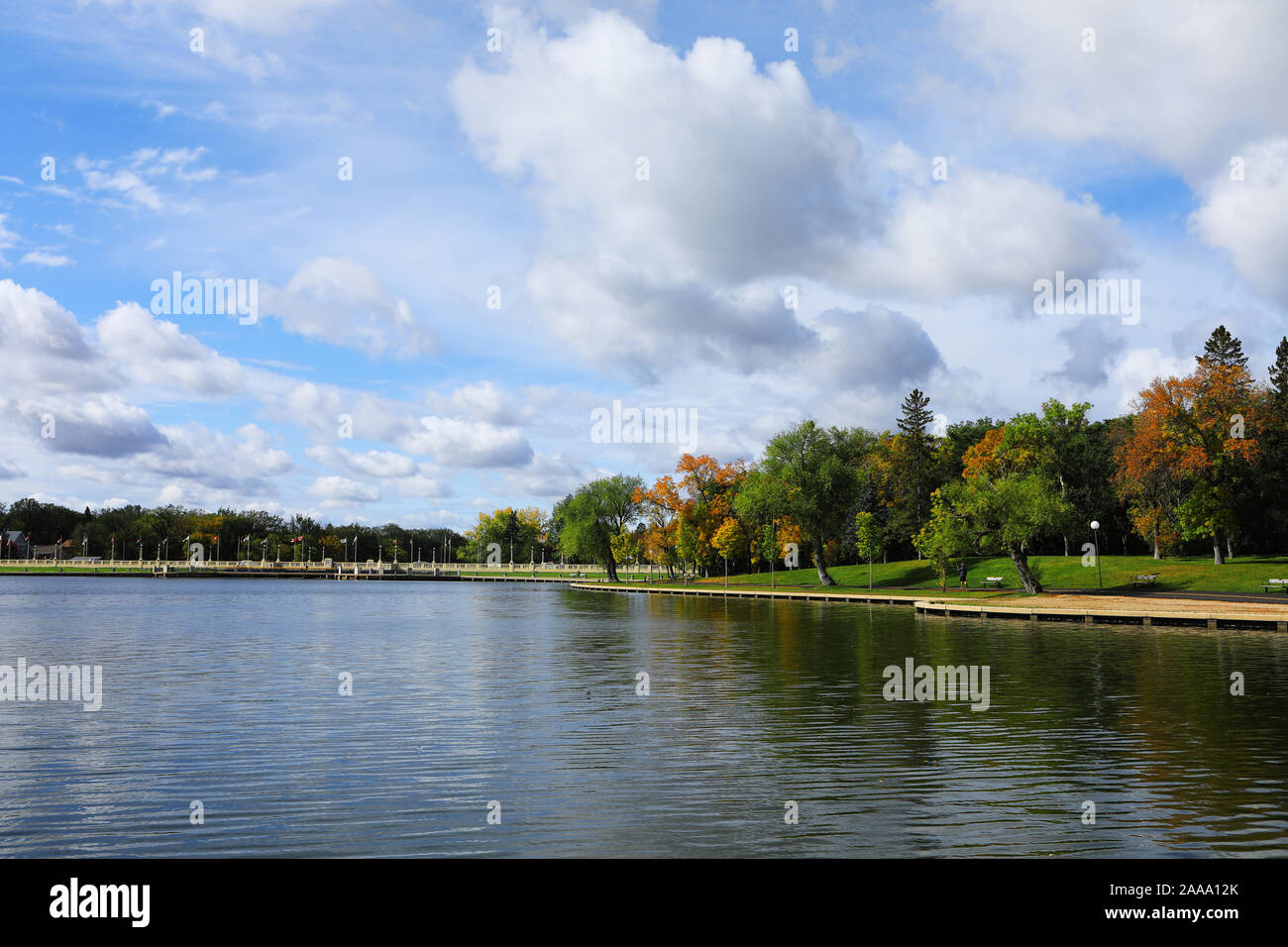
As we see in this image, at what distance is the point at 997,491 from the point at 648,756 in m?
54.1

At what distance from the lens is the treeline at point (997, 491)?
241 ft

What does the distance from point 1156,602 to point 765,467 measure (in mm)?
48218

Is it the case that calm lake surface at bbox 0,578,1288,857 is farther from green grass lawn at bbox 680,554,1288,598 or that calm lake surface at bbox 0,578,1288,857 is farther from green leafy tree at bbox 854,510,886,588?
green leafy tree at bbox 854,510,886,588

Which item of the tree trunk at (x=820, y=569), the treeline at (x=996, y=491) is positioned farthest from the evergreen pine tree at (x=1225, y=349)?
the tree trunk at (x=820, y=569)

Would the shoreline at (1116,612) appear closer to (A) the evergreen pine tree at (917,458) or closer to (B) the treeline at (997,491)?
(B) the treeline at (997,491)

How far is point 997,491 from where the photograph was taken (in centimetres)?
6469

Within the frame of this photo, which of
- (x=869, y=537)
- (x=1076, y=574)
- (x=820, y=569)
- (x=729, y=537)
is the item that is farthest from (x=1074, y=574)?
(x=729, y=537)

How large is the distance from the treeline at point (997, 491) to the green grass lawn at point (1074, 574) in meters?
2.43

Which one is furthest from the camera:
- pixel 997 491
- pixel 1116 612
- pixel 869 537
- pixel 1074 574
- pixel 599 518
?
pixel 599 518

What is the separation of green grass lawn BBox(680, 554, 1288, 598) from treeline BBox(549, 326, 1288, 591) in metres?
2.43

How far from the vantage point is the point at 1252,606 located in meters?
49.5

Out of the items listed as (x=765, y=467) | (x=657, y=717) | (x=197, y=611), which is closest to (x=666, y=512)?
(x=765, y=467)

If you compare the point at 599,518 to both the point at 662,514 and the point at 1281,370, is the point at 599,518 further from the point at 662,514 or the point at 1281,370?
the point at 1281,370
